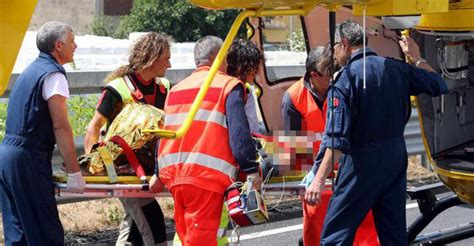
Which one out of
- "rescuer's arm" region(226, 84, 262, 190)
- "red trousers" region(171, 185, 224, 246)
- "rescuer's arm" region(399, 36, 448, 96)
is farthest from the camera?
"rescuer's arm" region(399, 36, 448, 96)

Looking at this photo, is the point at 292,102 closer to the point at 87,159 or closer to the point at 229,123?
the point at 229,123

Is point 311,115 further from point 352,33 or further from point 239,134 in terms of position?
point 239,134

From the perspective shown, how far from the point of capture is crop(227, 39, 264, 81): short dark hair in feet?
21.1

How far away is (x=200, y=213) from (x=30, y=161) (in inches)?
45.8

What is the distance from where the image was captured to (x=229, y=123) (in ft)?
18.7

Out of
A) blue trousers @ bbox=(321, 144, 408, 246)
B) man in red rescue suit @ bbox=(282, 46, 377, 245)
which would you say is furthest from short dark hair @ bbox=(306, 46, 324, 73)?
blue trousers @ bbox=(321, 144, 408, 246)

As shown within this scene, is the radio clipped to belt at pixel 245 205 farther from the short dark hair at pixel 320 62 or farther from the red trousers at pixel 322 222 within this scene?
the short dark hair at pixel 320 62

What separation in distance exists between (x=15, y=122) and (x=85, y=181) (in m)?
0.62

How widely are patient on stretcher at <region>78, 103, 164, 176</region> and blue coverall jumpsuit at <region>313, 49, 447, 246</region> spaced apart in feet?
4.16

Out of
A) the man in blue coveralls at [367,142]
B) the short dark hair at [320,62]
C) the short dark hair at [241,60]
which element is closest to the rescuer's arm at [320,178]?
the man in blue coveralls at [367,142]

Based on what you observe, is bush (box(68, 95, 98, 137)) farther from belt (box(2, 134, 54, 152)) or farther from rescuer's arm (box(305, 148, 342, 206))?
rescuer's arm (box(305, 148, 342, 206))

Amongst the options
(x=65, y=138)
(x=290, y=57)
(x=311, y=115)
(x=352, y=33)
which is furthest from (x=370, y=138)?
(x=290, y=57)

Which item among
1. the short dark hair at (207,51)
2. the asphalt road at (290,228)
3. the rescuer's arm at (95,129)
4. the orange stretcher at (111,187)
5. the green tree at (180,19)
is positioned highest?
the short dark hair at (207,51)

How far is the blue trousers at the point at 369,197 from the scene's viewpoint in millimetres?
5883
